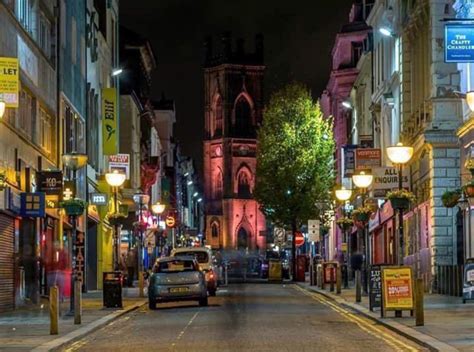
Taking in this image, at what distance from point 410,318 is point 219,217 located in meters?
147

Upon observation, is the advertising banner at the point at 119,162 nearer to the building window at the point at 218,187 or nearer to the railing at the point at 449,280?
the railing at the point at 449,280

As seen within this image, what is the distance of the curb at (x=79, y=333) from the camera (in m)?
21.8

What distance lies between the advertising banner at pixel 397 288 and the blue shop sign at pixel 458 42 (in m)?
5.55

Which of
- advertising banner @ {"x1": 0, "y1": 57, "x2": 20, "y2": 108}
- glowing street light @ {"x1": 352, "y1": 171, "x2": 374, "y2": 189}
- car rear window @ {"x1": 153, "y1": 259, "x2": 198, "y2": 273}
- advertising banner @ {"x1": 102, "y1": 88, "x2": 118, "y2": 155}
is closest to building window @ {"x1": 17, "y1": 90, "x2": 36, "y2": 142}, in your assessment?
car rear window @ {"x1": 153, "y1": 259, "x2": 198, "y2": 273}

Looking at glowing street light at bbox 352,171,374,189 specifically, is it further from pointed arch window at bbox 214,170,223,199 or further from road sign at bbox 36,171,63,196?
pointed arch window at bbox 214,170,223,199

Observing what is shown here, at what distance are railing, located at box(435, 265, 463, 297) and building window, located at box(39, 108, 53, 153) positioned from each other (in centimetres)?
1514

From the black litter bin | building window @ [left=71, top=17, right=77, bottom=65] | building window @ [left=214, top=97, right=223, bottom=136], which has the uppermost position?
building window @ [left=214, top=97, right=223, bottom=136]

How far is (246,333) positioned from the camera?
24594 millimetres

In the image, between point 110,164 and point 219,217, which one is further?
point 219,217

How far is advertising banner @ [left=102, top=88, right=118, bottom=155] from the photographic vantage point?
5928 centimetres

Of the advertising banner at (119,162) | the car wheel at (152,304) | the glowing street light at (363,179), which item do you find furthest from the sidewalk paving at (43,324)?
the advertising banner at (119,162)

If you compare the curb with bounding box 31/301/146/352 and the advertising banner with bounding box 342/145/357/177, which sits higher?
the advertising banner with bounding box 342/145/357/177

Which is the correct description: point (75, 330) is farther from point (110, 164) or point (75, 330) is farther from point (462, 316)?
point (110, 164)

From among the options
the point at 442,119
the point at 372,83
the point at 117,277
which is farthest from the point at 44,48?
the point at 372,83
